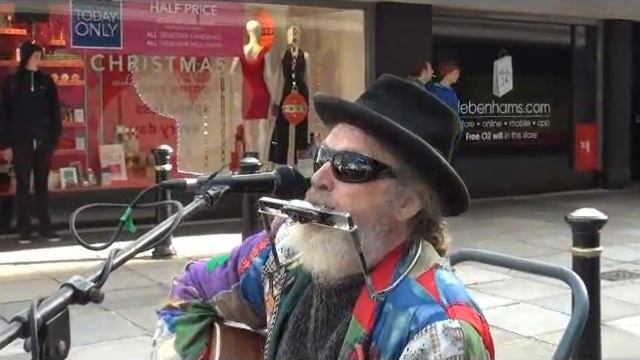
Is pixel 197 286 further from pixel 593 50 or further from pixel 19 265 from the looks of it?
pixel 593 50

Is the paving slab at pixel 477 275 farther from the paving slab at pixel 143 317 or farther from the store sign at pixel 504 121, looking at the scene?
the store sign at pixel 504 121

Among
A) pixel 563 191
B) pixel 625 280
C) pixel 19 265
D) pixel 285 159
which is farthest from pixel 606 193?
pixel 19 265

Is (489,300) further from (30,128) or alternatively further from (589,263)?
(30,128)

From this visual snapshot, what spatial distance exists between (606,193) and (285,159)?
5.34 m

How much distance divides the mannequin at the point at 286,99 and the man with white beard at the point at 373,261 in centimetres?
913

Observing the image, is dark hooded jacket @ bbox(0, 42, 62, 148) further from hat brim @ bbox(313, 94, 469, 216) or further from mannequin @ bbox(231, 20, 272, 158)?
hat brim @ bbox(313, 94, 469, 216)

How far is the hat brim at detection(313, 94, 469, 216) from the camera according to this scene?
6.44 feet

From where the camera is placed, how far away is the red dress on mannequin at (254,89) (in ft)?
36.6

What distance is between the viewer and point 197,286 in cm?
227

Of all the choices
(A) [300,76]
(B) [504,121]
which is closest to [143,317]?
(A) [300,76]

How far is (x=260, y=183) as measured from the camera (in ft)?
6.61

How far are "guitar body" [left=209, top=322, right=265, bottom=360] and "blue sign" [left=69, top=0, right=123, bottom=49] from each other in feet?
27.2

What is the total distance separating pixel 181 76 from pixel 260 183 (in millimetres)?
9033

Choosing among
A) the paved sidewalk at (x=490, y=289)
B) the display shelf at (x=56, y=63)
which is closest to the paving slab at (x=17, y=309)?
the paved sidewalk at (x=490, y=289)
